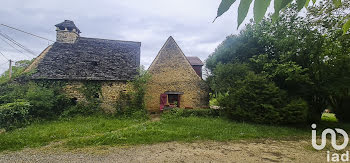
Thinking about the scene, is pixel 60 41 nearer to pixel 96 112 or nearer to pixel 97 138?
pixel 96 112

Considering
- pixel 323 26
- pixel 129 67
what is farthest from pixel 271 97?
pixel 129 67

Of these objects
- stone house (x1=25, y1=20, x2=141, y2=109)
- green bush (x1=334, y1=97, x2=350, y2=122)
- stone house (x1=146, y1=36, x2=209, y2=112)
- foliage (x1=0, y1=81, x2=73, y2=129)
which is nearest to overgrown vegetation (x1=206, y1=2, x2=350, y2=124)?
green bush (x1=334, y1=97, x2=350, y2=122)

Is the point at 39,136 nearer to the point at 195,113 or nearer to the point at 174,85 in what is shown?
the point at 195,113

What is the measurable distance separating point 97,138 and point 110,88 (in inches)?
246

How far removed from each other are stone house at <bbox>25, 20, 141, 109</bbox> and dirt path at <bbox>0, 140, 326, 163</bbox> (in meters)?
6.67

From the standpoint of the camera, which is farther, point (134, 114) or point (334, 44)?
point (134, 114)

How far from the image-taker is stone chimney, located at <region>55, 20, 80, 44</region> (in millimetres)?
14094

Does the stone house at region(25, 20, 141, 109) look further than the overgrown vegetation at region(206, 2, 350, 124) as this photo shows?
Yes

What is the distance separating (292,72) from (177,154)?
821 centimetres

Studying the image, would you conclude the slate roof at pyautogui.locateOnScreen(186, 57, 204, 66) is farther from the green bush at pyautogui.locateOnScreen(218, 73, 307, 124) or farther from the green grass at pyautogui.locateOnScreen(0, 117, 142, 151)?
the green grass at pyautogui.locateOnScreen(0, 117, 142, 151)

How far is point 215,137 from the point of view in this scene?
6773 mm

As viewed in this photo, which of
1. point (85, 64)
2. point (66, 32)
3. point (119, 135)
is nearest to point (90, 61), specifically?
point (85, 64)

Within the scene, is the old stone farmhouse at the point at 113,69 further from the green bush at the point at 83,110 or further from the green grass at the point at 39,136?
the green grass at the point at 39,136

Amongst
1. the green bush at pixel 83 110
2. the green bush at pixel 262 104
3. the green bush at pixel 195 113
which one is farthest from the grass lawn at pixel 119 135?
the green bush at pixel 195 113
